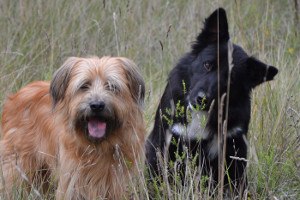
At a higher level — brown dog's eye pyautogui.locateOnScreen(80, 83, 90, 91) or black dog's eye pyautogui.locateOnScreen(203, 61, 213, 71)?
black dog's eye pyautogui.locateOnScreen(203, 61, 213, 71)

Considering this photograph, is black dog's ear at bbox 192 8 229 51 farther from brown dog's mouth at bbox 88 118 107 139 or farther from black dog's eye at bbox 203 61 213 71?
brown dog's mouth at bbox 88 118 107 139

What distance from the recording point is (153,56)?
23.5ft

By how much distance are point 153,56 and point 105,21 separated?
849 millimetres

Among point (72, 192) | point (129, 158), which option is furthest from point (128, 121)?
point (72, 192)

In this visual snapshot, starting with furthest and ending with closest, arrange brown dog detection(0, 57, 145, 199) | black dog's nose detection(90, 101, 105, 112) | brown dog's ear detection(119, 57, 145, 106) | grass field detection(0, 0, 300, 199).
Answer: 1. grass field detection(0, 0, 300, 199)
2. brown dog's ear detection(119, 57, 145, 106)
3. brown dog detection(0, 57, 145, 199)
4. black dog's nose detection(90, 101, 105, 112)

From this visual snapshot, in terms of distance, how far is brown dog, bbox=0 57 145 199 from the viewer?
3.77 m

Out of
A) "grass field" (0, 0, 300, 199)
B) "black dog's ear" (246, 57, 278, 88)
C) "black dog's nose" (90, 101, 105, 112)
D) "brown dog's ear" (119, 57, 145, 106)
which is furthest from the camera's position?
"grass field" (0, 0, 300, 199)

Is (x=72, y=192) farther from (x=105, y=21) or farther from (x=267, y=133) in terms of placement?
(x=105, y=21)

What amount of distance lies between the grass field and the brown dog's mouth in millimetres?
1340

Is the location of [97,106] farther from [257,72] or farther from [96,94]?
[257,72]

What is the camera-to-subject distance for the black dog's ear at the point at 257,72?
12.9ft

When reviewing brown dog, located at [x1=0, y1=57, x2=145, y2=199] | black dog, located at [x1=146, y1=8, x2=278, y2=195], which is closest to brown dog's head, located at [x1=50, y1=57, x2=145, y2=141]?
brown dog, located at [x1=0, y1=57, x2=145, y2=199]

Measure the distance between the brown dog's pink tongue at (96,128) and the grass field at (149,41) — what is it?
4.40 feet

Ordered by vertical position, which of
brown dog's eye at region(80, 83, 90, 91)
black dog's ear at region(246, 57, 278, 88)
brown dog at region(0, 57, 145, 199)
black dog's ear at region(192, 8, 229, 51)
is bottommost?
brown dog at region(0, 57, 145, 199)
